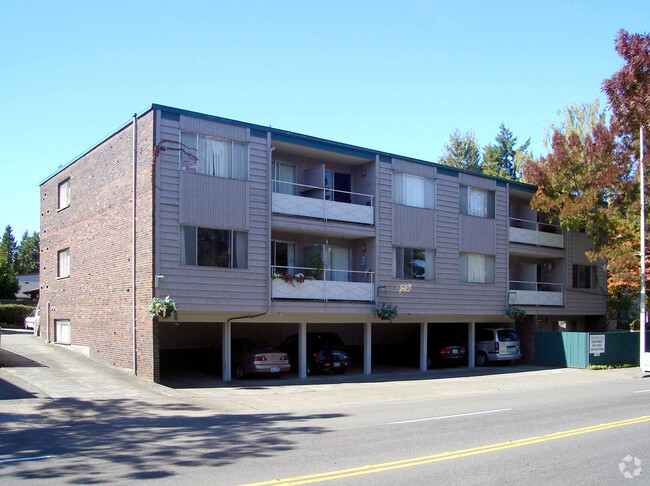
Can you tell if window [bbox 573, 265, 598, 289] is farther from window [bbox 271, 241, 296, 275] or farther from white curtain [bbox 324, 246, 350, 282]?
window [bbox 271, 241, 296, 275]

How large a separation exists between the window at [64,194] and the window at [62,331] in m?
5.03

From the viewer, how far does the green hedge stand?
41500 mm

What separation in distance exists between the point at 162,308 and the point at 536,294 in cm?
1896

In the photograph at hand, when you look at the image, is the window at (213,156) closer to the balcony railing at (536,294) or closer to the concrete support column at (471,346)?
the concrete support column at (471,346)

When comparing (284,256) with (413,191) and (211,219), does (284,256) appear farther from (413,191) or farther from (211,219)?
(413,191)

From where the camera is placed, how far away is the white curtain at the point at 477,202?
2862 cm

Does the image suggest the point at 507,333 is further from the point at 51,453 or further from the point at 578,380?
the point at 51,453

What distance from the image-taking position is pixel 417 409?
14953 mm

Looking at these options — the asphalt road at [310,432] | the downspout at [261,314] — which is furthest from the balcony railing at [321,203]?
the asphalt road at [310,432]

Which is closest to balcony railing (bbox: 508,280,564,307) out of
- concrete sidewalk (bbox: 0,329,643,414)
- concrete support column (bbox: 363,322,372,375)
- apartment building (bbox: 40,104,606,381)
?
apartment building (bbox: 40,104,606,381)

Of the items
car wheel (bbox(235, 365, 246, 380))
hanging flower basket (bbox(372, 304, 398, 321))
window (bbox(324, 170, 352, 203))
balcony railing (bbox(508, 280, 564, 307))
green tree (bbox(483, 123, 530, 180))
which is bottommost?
car wheel (bbox(235, 365, 246, 380))

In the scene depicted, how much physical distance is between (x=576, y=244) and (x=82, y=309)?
24300 millimetres

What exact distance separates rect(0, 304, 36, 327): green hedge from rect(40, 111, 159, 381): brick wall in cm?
1432

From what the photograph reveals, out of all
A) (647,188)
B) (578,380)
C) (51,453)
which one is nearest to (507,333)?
(578,380)
